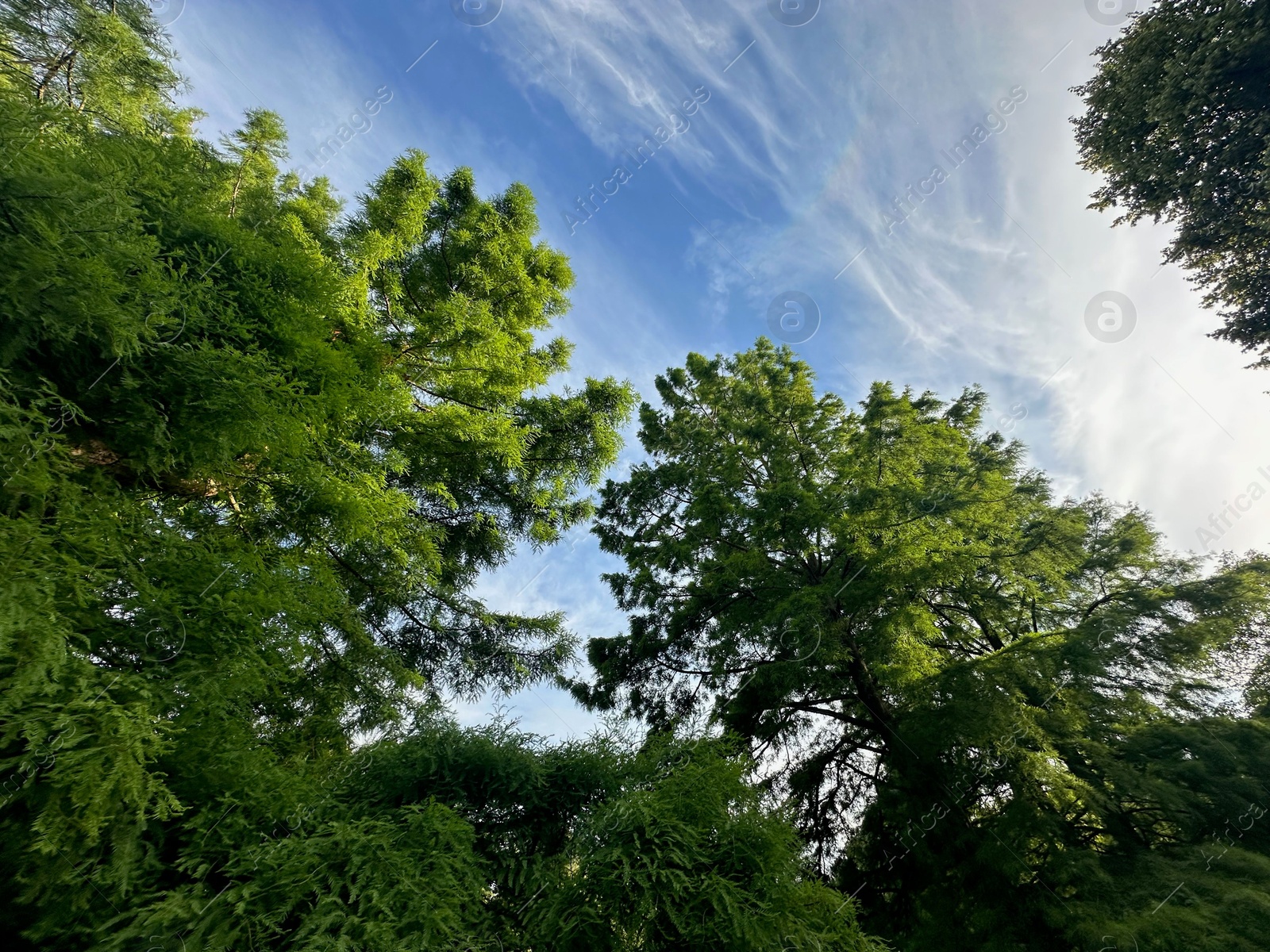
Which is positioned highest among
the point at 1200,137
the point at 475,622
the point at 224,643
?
the point at 1200,137

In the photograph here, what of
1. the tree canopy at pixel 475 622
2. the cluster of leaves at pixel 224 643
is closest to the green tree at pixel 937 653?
the tree canopy at pixel 475 622

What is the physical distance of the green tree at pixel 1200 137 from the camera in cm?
858

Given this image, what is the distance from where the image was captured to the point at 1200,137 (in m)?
9.50

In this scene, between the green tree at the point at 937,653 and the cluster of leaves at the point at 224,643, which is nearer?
the cluster of leaves at the point at 224,643

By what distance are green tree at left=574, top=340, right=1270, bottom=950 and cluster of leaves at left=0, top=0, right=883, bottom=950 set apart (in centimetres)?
436

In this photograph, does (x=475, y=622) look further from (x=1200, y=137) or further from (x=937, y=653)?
(x=1200, y=137)

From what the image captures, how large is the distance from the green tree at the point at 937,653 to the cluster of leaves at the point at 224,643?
14.3ft

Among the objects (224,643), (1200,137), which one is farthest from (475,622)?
(1200,137)

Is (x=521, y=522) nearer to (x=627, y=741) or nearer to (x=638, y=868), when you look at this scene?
(x=627, y=741)

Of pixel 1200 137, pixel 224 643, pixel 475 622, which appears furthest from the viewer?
pixel 475 622

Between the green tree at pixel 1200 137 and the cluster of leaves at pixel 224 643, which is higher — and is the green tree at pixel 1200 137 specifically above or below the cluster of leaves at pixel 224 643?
above

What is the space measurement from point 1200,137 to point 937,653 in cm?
1025

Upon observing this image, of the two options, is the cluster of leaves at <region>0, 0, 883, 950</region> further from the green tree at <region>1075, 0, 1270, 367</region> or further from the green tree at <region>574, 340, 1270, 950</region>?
the green tree at <region>1075, 0, 1270, 367</region>

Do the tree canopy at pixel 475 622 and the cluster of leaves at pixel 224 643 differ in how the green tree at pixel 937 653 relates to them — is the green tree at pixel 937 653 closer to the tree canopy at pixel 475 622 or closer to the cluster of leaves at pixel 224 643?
the tree canopy at pixel 475 622
